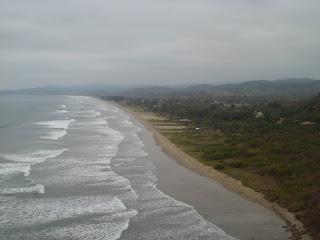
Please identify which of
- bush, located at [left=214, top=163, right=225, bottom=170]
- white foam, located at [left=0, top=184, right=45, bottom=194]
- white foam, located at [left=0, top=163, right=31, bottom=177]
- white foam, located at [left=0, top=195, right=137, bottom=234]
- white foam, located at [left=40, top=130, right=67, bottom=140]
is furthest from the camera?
white foam, located at [left=40, top=130, right=67, bottom=140]

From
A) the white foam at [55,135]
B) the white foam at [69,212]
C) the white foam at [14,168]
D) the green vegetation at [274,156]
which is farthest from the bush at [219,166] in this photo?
the white foam at [55,135]

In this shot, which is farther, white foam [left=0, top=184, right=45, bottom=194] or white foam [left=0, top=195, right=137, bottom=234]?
white foam [left=0, top=184, right=45, bottom=194]

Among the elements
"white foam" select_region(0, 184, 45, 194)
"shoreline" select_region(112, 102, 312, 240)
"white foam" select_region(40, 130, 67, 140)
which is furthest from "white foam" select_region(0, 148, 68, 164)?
"white foam" select_region(40, 130, 67, 140)

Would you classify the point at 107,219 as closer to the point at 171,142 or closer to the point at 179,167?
the point at 179,167

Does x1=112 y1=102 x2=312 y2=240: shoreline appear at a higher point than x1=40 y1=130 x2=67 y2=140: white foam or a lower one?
higher

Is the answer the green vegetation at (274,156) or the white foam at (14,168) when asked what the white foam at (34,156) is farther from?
the green vegetation at (274,156)

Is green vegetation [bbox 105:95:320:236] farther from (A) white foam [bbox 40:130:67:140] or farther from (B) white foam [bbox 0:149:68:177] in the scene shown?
(A) white foam [bbox 40:130:67:140]

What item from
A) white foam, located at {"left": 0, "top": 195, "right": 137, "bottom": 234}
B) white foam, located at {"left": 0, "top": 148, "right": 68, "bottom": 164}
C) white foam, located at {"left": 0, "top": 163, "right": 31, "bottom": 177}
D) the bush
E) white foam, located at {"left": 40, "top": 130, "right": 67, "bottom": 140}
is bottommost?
white foam, located at {"left": 40, "top": 130, "right": 67, "bottom": 140}

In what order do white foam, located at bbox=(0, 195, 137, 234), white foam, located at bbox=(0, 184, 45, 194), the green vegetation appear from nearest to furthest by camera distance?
white foam, located at bbox=(0, 195, 137, 234) < the green vegetation < white foam, located at bbox=(0, 184, 45, 194)

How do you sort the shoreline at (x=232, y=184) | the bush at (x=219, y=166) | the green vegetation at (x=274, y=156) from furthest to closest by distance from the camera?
the bush at (x=219, y=166) → the green vegetation at (x=274, y=156) → the shoreline at (x=232, y=184)

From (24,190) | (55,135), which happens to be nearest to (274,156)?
(24,190)

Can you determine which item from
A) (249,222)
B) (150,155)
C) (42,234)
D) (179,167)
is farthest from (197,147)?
(42,234)
